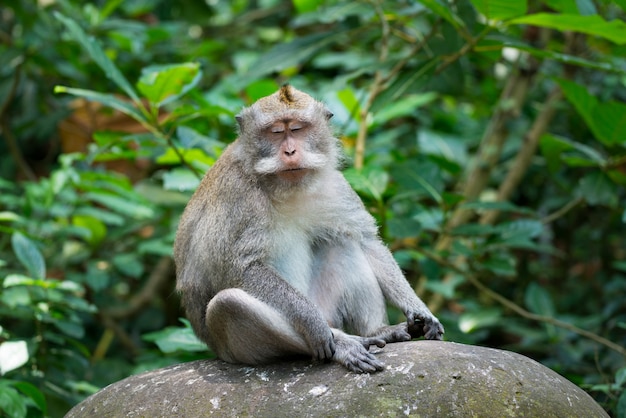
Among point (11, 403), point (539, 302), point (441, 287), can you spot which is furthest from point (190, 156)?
point (539, 302)

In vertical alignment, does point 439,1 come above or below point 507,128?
above

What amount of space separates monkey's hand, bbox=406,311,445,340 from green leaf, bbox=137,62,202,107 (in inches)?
98.1

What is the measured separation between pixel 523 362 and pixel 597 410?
0.47 meters

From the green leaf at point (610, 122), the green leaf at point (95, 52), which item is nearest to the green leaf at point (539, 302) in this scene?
the green leaf at point (610, 122)

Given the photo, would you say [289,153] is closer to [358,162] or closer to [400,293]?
[400,293]

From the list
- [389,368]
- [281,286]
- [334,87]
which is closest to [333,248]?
[281,286]

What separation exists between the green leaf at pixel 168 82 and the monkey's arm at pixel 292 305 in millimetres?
1764

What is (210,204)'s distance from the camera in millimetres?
5469

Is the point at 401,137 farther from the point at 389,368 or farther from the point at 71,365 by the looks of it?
the point at 389,368

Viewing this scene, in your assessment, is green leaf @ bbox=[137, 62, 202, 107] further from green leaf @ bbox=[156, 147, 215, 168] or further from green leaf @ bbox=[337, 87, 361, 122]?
green leaf @ bbox=[337, 87, 361, 122]

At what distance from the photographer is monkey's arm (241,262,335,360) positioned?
478 cm

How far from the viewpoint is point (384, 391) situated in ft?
14.1

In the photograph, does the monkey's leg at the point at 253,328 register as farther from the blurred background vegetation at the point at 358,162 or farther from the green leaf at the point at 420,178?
→ the green leaf at the point at 420,178

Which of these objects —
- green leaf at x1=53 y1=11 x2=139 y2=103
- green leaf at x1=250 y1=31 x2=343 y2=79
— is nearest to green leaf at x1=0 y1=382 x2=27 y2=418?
green leaf at x1=53 y1=11 x2=139 y2=103
